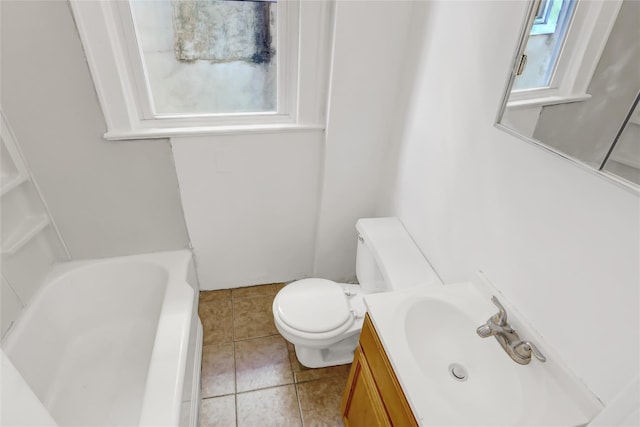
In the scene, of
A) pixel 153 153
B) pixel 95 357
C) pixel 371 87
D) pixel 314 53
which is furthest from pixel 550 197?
pixel 95 357

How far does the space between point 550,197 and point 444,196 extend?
1.57 feet

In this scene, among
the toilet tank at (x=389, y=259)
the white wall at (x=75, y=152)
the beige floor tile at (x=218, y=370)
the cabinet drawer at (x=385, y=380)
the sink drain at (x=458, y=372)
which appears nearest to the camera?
the cabinet drawer at (x=385, y=380)

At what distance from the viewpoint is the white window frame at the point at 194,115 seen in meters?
1.35

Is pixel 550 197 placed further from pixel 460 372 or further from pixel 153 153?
pixel 153 153

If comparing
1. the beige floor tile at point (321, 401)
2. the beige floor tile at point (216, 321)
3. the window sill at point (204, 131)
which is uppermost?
the window sill at point (204, 131)

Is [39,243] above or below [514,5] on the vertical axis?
below

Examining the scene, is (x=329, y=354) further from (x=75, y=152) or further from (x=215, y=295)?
(x=75, y=152)

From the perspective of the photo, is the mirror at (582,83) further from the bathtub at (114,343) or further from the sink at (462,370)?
the bathtub at (114,343)

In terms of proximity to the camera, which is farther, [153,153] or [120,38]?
[153,153]

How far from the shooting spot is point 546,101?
90cm

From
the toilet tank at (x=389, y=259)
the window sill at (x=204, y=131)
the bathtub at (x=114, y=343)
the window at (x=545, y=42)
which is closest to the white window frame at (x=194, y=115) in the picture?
the window sill at (x=204, y=131)

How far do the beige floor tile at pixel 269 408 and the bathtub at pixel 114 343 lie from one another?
0.21 metres

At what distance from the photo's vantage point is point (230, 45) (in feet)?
5.04

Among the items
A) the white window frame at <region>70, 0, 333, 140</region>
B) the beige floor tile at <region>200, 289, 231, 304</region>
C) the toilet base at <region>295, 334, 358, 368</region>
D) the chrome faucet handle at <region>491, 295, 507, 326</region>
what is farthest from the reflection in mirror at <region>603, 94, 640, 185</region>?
the beige floor tile at <region>200, 289, 231, 304</region>
